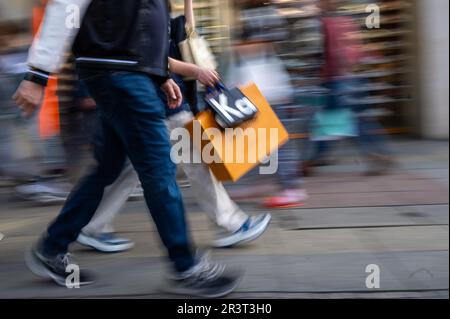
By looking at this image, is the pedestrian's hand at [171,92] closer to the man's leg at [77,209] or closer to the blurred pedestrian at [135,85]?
the blurred pedestrian at [135,85]

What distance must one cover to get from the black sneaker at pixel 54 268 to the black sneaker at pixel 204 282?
2.05 feet

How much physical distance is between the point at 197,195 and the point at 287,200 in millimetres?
1263

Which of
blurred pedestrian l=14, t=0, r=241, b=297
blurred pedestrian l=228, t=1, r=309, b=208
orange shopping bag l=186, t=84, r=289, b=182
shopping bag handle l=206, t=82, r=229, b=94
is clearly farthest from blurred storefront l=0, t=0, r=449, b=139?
blurred pedestrian l=14, t=0, r=241, b=297

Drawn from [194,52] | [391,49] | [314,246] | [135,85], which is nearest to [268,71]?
[194,52]

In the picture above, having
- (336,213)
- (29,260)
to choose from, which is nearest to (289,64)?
(336,213)

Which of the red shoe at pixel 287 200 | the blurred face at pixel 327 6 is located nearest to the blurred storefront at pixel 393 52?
the blurred face at pixel 327 6

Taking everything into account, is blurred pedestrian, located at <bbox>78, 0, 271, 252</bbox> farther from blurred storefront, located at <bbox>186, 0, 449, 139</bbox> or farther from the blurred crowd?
blurred storefront, located at <bbox>186, 0, 449, 139</bbox>

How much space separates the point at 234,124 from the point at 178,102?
36 centimetres

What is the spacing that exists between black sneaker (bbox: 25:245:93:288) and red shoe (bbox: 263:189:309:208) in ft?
6.43

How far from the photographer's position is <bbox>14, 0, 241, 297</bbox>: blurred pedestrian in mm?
3170

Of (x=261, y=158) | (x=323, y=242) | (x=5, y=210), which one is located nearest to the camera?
(x=261, y=158)

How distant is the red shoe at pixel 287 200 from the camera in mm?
5203

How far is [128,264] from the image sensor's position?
4027 millimetres
